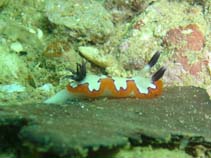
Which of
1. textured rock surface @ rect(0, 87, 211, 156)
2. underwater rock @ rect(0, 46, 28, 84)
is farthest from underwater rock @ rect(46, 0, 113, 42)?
textured rock surface @ rect(0, 87, 211, 156)

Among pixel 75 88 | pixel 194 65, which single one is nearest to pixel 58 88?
pixel 75 88

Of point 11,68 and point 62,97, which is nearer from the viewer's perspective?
point 62,97

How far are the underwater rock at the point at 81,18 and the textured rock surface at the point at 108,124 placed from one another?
3.67ft

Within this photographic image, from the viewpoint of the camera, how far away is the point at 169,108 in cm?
265

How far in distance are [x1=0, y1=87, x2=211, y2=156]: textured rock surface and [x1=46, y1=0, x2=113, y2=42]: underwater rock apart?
1119 millimetres

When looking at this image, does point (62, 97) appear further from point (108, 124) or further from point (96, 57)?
point (108, 124)

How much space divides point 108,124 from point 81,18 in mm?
1974

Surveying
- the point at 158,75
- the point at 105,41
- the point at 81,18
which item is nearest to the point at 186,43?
the point at 158,75

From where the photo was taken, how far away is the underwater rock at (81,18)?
12.1ft

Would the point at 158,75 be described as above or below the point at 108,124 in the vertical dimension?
above

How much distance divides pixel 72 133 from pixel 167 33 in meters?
2.17

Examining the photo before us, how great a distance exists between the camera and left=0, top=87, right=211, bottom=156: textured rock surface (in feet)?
5.16

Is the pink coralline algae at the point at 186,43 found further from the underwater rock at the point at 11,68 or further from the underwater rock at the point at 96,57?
the underwater rock at the point at 11,68

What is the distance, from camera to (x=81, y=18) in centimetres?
371
